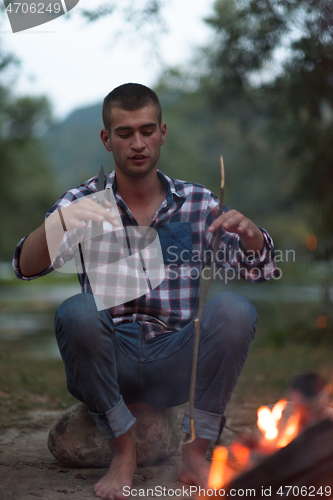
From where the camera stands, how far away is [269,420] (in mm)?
1968

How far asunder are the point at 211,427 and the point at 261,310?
32.4ft

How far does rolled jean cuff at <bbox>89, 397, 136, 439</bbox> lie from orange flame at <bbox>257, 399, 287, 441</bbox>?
19.9 inches

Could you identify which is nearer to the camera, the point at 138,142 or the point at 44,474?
the point at 44,474

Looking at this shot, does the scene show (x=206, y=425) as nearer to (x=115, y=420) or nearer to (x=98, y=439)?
(x=115, y=420)

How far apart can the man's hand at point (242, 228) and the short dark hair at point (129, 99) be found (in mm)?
692

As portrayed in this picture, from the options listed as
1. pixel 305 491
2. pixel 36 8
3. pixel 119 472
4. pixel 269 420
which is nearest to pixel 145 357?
A: pixel 119 472

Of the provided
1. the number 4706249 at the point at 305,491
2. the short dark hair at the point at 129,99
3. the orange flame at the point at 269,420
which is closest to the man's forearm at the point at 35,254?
the short dark hair at the point at 129,99

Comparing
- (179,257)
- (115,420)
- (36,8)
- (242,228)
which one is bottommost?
(115,420)

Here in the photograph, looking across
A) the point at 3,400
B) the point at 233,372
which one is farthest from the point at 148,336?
the point at 3,400

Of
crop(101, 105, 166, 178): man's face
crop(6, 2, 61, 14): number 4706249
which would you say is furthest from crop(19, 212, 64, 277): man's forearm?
crop(6, 2, 61, 14): number 4706249

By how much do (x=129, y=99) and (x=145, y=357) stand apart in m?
1.11

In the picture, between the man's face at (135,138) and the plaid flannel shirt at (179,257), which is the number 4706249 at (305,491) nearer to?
the plaid flannel shirt at (179,257)

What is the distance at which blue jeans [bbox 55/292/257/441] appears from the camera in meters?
1.84

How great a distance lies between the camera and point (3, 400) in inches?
132
